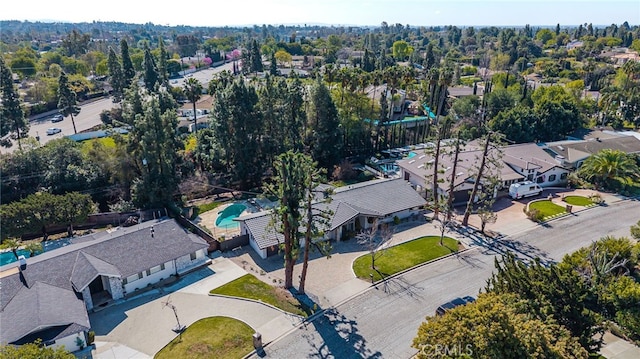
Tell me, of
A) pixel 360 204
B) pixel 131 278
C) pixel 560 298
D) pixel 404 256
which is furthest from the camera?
pixel 360 204

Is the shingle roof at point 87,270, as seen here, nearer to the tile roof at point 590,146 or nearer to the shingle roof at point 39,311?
the shingle roof at point 39,311

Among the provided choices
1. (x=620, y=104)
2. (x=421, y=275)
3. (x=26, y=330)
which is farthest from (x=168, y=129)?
(x=620, y=104)

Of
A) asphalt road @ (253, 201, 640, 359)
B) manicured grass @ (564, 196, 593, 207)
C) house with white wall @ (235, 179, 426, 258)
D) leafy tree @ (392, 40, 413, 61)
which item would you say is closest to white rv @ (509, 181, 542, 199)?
manicured grass @ (564, 196, 593, 207)

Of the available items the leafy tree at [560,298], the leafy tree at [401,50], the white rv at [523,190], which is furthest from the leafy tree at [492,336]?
the leafy tree at [401,50]

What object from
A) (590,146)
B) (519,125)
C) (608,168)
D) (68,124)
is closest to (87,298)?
(608,168)

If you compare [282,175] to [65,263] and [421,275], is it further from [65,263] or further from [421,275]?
[65,263]

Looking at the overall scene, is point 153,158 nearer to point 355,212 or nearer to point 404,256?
point 355,212
